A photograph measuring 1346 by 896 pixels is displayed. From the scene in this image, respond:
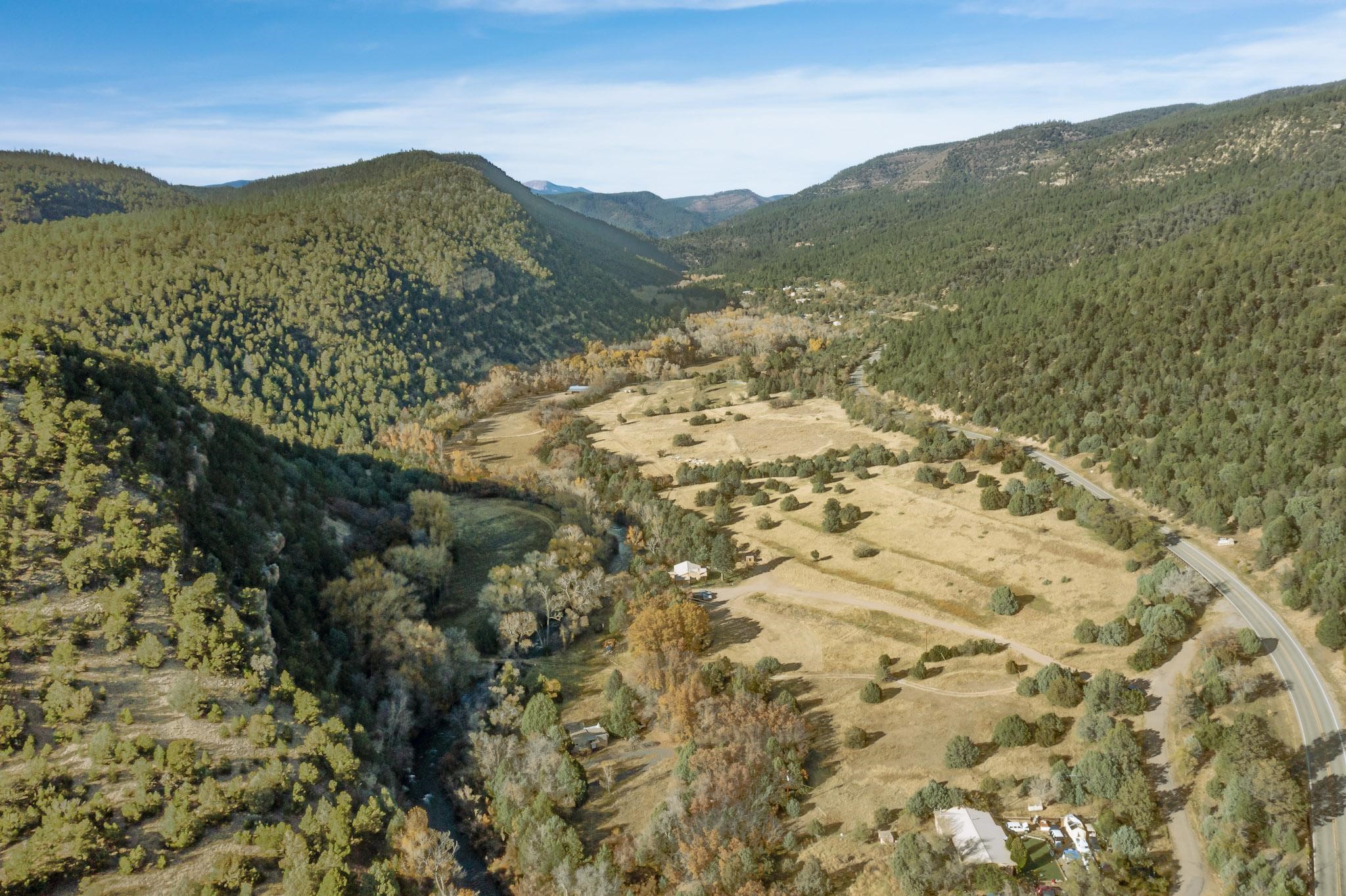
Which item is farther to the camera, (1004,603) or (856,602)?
(856,602)

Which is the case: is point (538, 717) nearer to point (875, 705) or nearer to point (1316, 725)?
point (875, 705)

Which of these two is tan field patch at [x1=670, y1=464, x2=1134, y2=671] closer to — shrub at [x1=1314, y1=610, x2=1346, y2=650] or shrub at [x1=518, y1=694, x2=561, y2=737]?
shrub at [x1=1314, y1=610, x2=1346, y2=650]

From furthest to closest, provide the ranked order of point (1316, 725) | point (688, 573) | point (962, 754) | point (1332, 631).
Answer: point (688, 573) < point (1332, 631) < point (962, 754) < point (1316, 725)

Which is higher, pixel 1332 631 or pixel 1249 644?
pixel 1332 631

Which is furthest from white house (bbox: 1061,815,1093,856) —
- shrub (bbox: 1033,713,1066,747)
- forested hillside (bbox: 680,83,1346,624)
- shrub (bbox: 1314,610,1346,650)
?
forested hillside (bbox: 680,83,1346,624)

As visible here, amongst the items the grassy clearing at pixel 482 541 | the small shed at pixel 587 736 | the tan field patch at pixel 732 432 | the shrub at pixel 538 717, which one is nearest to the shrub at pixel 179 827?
the shrub at pixel 538 717

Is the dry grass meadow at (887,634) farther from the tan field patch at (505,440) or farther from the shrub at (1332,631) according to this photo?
the tan field patch at (505,440)


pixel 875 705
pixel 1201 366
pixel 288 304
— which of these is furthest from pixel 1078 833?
pixel 288 304

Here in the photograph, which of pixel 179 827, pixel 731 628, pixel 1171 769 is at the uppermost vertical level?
pixel 179 827
